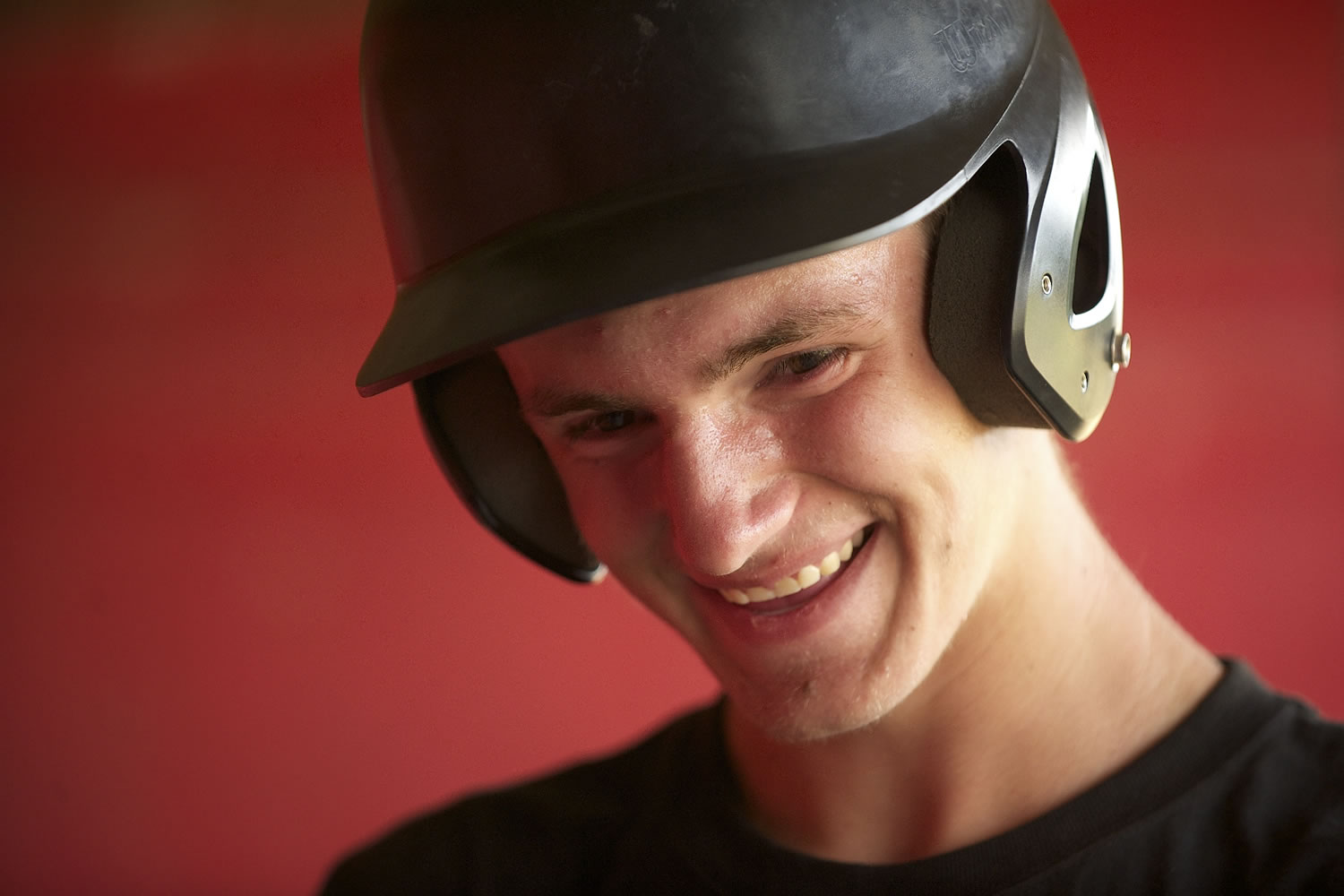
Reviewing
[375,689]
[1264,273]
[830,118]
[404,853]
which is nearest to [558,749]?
[375,689]

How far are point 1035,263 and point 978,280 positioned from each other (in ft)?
0.18

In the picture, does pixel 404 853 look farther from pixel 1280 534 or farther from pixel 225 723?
pixel 1280 534

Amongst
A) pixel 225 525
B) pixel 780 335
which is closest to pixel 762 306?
pixel 780 335

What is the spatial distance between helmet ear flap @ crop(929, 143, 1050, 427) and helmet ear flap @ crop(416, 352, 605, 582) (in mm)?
481

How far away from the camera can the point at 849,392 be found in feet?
3.38

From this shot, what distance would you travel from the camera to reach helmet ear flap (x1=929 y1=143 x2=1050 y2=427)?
101 cm

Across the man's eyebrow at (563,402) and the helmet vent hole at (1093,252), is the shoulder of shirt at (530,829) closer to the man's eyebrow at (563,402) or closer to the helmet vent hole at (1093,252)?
the man's eyebrow at (563,402)

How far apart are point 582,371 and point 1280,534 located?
2302 mm

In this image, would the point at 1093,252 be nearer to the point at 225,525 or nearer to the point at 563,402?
the point at 563,402

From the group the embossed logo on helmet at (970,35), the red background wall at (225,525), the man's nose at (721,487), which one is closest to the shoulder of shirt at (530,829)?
the man's nose at (721,487)

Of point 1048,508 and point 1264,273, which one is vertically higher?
A: point 1264,273

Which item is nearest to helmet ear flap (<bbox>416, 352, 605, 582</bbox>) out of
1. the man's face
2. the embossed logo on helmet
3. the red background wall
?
the man's face

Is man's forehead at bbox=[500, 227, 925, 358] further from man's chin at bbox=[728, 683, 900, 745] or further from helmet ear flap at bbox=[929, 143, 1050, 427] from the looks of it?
man's chin at bbox=[728, 683, 900, 745]

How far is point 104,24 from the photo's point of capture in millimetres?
2947
